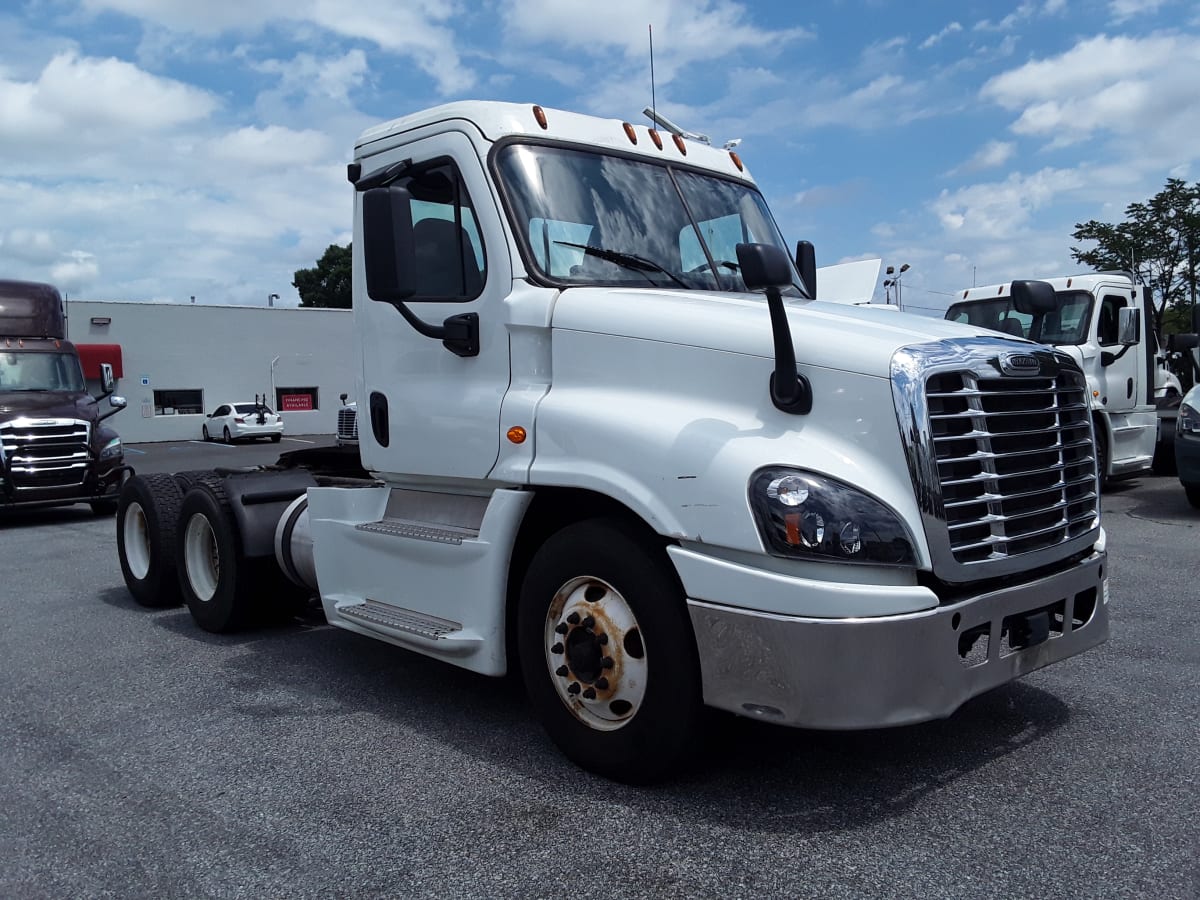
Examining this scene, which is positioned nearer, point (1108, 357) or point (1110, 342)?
point (1108, 357)

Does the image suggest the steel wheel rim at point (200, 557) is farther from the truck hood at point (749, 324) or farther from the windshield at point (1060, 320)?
the windshield at point (1060, 320)

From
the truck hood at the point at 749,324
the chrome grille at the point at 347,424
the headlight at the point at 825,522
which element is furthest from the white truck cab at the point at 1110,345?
the headlight at the point at 825,522

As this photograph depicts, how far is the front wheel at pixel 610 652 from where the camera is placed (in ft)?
11.6

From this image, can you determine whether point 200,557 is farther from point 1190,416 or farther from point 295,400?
point 295,400

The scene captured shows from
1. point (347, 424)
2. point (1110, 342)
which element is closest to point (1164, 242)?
point (1110, 342)

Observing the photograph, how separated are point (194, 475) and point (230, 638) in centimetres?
130

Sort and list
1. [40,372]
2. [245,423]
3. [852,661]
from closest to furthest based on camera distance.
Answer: [852,661], [40,372], [245,423]

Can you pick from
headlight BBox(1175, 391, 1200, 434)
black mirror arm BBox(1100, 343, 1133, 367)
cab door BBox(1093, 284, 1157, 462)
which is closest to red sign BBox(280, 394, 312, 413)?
cab door BBox(1093, 284, 1157, 462)

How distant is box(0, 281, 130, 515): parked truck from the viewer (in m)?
13.3

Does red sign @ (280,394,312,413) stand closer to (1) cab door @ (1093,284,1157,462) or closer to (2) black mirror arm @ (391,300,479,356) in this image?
(1) cab door @ (1093,284,1157,462)

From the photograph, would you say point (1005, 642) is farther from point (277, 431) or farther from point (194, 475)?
point (277, 431)

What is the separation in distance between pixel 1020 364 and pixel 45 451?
1305 centimetres

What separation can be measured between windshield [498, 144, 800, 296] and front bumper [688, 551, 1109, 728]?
1.58 metres

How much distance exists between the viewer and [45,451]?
13500 mm
